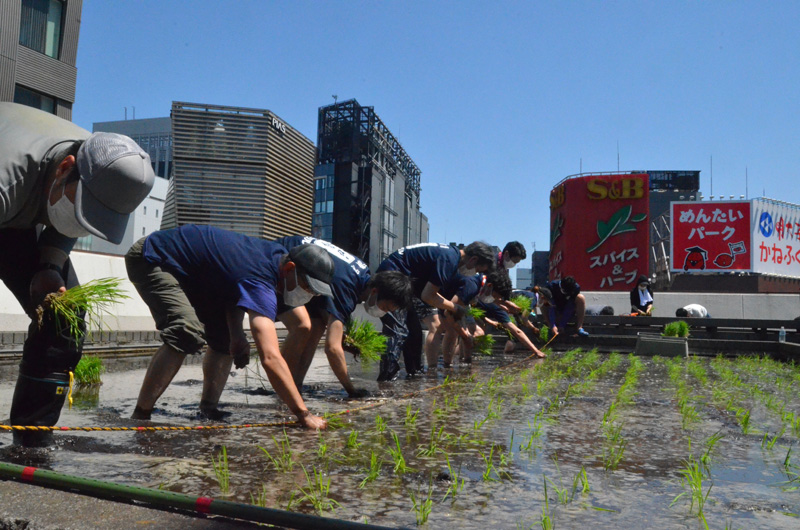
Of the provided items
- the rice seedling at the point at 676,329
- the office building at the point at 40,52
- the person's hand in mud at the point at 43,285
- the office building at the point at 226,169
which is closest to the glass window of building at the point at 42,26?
the office building at the point at 40,52

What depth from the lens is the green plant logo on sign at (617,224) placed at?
39.6m

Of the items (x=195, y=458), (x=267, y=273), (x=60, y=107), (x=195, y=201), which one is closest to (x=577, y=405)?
(x=267, y=273)

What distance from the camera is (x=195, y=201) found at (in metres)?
35.9

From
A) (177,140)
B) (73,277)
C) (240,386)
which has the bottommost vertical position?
(240,386)

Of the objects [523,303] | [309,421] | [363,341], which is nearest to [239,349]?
[309,421]

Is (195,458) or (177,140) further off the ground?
(177,140)

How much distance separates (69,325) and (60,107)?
24.6 meters

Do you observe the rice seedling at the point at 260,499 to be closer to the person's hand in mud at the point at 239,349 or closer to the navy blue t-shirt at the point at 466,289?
the person's hand in mud at the point at 239,349

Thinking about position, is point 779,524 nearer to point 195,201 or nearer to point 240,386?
point 240,386

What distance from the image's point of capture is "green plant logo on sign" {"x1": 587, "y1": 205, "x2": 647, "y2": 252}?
39.6 m

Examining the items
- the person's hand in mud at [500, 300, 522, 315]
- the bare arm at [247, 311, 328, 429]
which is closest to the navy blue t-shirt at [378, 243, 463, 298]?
the person's hand in mud at [500, 300, 522, 315]

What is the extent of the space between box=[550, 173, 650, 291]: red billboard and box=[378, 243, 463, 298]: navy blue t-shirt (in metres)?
34.1

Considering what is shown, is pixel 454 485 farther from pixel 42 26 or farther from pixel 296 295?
pixel 42 26

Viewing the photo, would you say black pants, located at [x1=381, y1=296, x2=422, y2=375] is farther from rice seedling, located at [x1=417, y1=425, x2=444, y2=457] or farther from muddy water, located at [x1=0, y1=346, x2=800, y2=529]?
rice seedling, located at [x1=417, y1=425, x2=444, y2=457]
